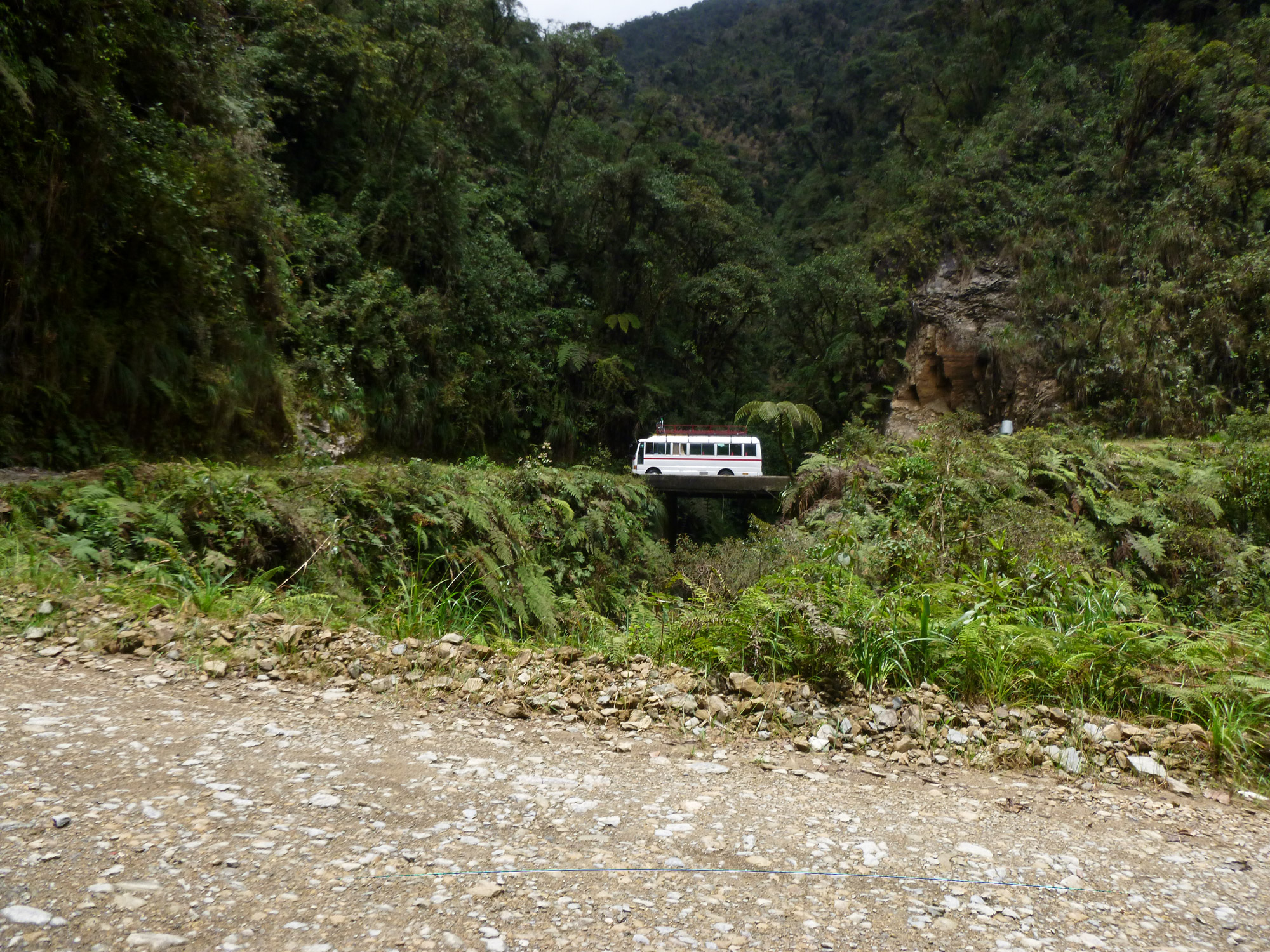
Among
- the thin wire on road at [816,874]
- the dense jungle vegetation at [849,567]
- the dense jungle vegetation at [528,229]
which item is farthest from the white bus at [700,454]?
the thin wire on road at [816,874]

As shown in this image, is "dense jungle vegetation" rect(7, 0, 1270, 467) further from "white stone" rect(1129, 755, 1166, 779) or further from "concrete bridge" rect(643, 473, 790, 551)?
"white stone" rect(1129, 755, 1166, 779)

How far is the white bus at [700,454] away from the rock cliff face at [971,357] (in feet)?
15.0

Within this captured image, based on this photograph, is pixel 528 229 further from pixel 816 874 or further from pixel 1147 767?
pixel 816 874

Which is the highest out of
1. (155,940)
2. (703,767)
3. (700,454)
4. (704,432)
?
(155,940)

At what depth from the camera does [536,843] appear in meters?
2.42

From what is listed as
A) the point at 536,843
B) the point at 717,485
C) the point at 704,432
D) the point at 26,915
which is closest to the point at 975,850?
the point at 536,843

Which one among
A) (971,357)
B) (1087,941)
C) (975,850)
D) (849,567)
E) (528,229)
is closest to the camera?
(1087,941)

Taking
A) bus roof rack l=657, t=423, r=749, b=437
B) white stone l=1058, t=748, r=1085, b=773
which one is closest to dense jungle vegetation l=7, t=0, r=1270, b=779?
white stone l=1058, t=748, r=1085, b=773

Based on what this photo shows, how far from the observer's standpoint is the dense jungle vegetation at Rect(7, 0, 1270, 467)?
8.38m

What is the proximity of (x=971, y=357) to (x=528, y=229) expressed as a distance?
49.6 feet

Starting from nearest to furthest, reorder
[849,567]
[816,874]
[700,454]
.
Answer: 1. [816,874]
2. [849,567]
3. [700,454]

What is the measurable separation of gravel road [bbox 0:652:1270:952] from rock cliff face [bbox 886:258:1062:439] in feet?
58.4

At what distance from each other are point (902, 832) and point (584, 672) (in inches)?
77.2

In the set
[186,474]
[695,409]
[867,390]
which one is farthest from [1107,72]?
[186,474]
